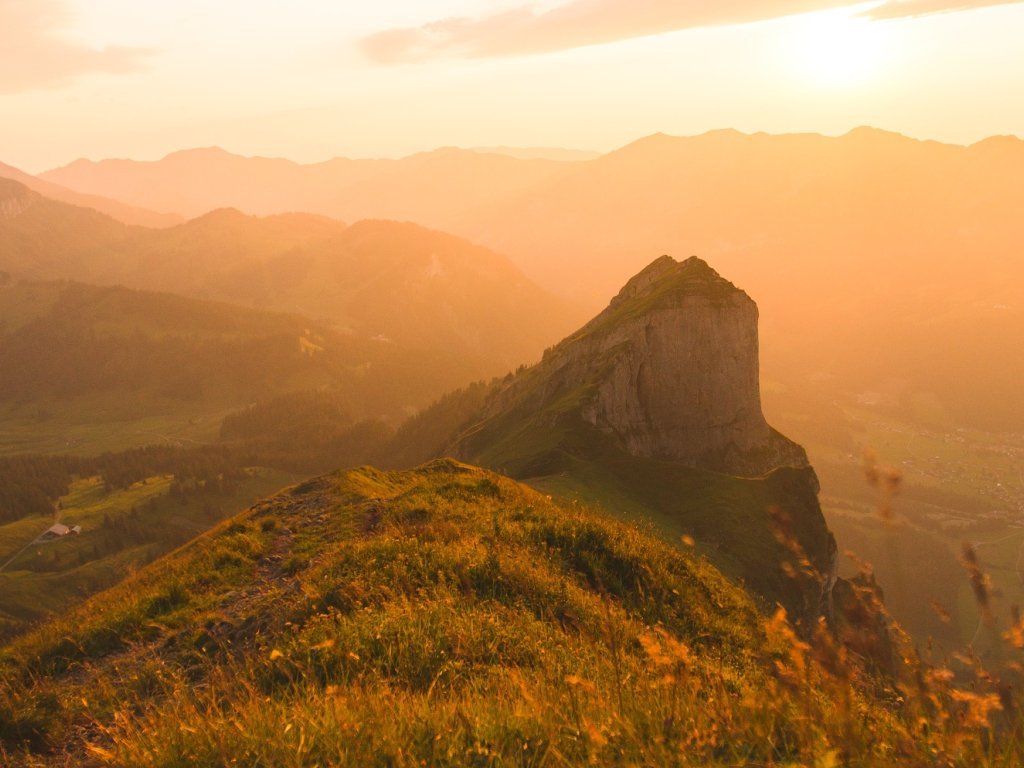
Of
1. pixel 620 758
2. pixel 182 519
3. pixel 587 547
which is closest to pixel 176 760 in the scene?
pixel 620 758

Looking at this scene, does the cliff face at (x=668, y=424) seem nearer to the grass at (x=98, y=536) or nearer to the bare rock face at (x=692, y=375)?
the bare rock face at (x=692, y=375)

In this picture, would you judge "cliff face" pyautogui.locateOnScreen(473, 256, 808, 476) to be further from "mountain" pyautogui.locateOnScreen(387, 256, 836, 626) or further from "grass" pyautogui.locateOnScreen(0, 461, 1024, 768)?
"grass" pyautogui.locateOnScreen(0, 461, 1024, 768)

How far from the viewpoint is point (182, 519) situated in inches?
6122

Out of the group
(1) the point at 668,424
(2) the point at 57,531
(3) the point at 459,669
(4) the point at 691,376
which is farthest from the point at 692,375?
(2) the point at 57,531

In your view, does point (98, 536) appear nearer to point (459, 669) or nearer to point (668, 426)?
point (668, 426)

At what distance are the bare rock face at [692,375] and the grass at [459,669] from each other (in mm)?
41102

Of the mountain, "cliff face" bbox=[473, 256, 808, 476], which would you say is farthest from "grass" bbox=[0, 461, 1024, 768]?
"cliff face" bbox=[473, 256, 808, 476]

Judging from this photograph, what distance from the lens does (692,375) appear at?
2362 inches

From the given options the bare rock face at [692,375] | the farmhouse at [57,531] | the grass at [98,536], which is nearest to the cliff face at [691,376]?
the bare rock face at [692,375]

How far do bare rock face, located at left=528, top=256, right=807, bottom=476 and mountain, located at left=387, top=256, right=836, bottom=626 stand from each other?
10 centimetres

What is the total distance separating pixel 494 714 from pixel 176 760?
245cm

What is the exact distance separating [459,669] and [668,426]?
53.3 metres

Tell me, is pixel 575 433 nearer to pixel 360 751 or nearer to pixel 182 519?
pixel 360 751

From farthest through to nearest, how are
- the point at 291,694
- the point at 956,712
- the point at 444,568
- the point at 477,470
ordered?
the point at 477,470 < the point at 444,568 < the point at 291,694 < the point at 956,712
